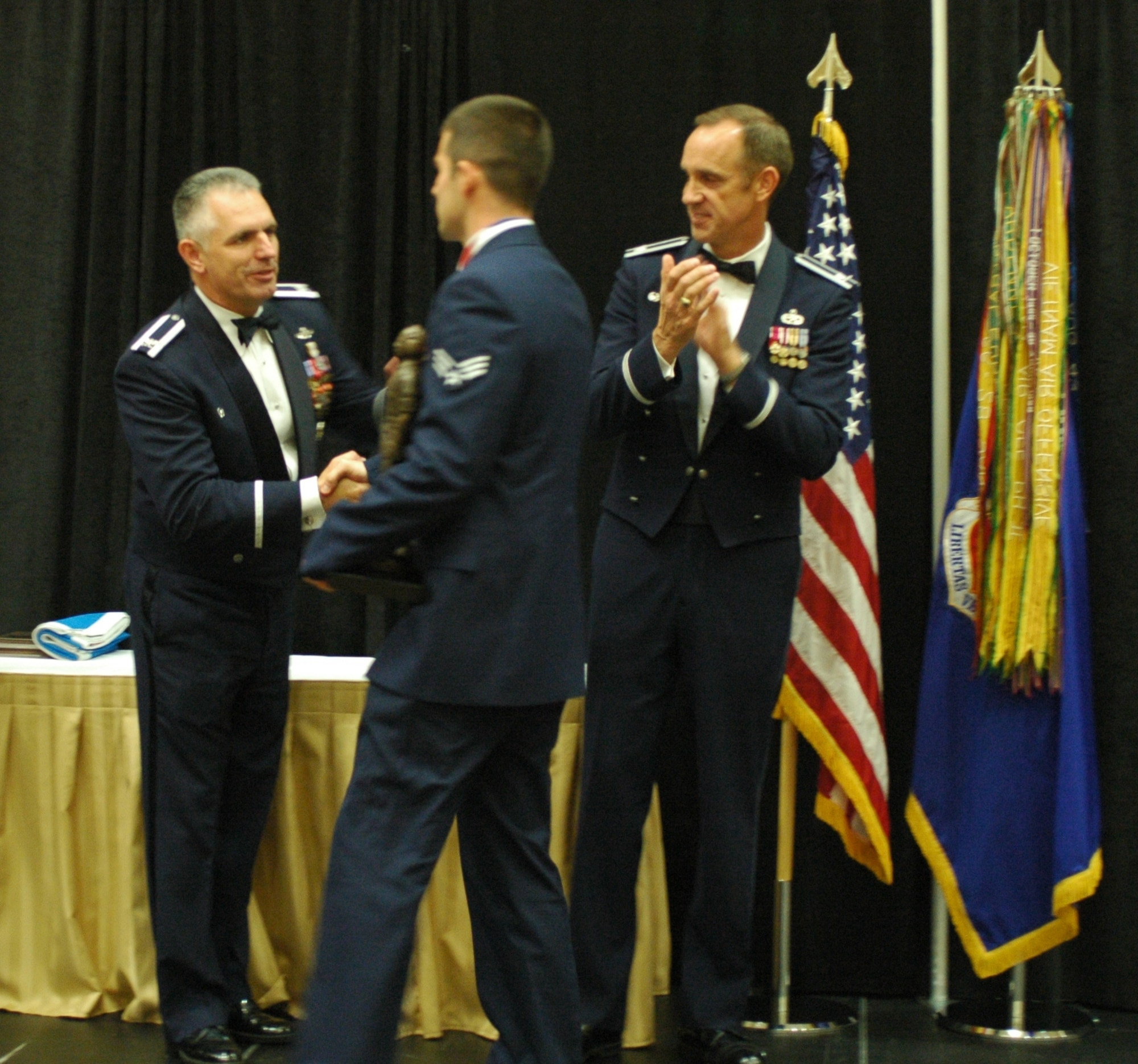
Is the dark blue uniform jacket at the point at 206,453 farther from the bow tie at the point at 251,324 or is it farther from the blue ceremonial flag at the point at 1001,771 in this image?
the blue ceremonial flag at the point at 1001,771

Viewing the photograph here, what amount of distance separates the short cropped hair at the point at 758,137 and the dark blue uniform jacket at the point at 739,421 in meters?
0.19

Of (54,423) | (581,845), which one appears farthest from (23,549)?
(581,845)

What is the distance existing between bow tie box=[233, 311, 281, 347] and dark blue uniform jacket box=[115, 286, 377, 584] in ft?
0.10

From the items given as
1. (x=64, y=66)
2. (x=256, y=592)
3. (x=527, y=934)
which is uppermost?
(x=64, y=66)

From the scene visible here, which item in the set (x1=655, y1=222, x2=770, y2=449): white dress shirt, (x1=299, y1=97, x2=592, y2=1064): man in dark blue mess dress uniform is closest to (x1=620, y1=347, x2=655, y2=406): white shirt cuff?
(x1=655, y1=222, x2=770, y2=449): white dress shirt

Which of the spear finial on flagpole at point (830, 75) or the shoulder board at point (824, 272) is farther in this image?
the spear finial on flagpole at point (830, 75)

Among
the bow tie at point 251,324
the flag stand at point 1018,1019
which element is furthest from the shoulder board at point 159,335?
the flag stand at point 1018,1019

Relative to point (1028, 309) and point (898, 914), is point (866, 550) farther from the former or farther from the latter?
point (898, 914)

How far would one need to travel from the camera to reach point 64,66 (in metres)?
4.06

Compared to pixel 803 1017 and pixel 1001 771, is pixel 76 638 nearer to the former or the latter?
pixel 803 1017

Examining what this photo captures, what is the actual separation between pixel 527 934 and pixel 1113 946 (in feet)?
5.94

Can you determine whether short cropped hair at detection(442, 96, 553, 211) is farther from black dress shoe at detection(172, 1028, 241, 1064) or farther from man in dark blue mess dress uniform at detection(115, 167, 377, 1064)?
black dress shoe at detection(172, 1028, 241, 1064)

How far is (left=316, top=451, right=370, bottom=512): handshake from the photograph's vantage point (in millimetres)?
2908

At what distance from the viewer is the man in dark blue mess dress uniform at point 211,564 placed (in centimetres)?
303
